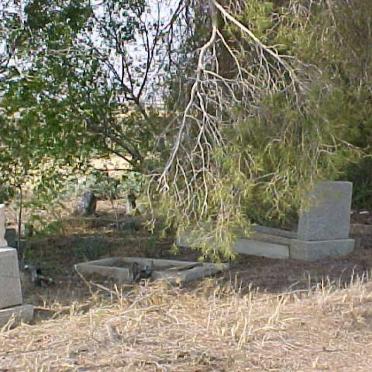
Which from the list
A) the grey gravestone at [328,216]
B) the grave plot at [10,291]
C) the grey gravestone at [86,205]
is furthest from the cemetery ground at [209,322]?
the grey gravestone at [86,205]

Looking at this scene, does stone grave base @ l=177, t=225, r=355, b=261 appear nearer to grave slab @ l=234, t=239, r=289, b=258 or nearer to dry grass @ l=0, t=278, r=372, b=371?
grave slab @ l=234, t=239, r=289, b=258

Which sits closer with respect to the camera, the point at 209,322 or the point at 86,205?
the point at 209,322

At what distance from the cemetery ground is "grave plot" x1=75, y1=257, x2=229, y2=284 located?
15 centimetres

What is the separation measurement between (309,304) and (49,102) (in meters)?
3.82

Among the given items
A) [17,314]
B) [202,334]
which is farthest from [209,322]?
[17,314]

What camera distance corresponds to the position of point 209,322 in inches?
225

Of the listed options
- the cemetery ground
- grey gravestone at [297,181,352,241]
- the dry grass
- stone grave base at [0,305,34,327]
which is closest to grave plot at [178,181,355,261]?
grey gravestone at [297,181,352,241]

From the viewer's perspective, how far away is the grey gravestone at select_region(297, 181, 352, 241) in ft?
28.8

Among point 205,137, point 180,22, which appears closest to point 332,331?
point 205,137

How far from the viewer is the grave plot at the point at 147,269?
25.3 feet

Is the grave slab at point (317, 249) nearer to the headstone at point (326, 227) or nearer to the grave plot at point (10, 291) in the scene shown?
the headstone at point (326, 227)

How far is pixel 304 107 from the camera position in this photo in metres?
6.52

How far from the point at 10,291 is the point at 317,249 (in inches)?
157

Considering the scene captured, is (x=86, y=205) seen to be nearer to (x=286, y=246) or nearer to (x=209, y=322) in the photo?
(x=286, y=246)
